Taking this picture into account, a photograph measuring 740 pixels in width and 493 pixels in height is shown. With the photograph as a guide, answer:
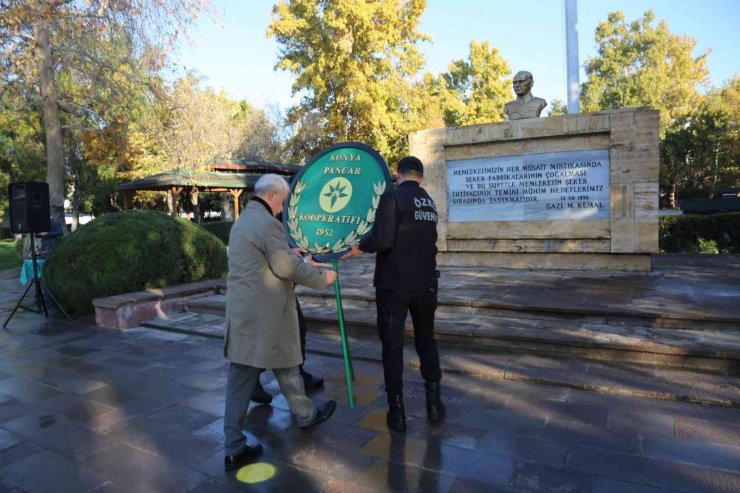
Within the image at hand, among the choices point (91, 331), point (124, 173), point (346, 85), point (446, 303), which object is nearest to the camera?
point (446, 303)

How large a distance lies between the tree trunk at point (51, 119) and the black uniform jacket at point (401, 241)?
12.1 metres

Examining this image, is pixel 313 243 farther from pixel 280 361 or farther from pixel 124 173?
pixel 124 173

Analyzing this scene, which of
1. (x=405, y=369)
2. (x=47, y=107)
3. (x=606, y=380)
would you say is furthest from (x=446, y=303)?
(x=47, y=107)

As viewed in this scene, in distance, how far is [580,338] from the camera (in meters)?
4.85

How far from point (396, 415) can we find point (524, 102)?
265 inches

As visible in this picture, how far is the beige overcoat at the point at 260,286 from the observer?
3.16 m

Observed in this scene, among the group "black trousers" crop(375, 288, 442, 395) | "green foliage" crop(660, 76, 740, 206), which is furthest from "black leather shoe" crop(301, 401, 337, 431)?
"green foliage" crop(660, 76, 740, 206)

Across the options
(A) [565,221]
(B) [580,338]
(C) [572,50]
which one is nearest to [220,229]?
(C) [572,50]

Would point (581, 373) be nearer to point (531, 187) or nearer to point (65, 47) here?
point (531, 187)

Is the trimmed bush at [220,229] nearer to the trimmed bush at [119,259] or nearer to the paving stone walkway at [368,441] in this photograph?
the trimmed bush at [119,259]

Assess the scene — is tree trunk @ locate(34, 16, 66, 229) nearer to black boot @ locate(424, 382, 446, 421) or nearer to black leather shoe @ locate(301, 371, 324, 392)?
black leather shoe @ locate(301, 371, 324, 392)

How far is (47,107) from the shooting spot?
13.2m

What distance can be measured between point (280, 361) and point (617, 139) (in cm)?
666

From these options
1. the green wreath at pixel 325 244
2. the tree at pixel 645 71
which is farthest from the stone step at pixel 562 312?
the tree at pixel 645 71
